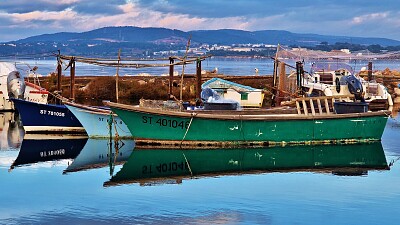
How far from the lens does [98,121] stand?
26.3 metres

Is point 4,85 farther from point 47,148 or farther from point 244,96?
point 47,148

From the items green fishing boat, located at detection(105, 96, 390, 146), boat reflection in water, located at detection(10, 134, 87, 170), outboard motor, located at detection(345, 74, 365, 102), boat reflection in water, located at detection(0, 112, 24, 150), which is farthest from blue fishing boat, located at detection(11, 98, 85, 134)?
outboard motor, located at detection(345, 74, 365, 102)

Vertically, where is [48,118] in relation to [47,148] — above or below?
above

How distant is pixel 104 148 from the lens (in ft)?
82.1

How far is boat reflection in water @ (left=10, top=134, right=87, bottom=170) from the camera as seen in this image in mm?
23288

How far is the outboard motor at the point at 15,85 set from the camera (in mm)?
34941

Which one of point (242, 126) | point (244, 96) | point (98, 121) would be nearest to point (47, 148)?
point (98, 121)

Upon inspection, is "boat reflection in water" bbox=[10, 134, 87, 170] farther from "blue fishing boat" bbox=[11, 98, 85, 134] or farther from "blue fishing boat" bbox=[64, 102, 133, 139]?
"blue fishing boat" bbox=[64, 102, 133, 139]

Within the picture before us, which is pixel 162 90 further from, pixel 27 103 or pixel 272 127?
pixel 272 127

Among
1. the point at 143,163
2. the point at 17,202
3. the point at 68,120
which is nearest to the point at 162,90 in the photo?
the point at 68,120

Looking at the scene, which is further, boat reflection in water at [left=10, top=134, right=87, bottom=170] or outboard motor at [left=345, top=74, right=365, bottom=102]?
outboard motor at [left=345, top=74, right=365, bottom=102]

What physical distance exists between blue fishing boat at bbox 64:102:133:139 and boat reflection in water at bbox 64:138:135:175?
0.92 feet

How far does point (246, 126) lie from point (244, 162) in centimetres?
221

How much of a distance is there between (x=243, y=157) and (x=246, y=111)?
2758 millimetres
